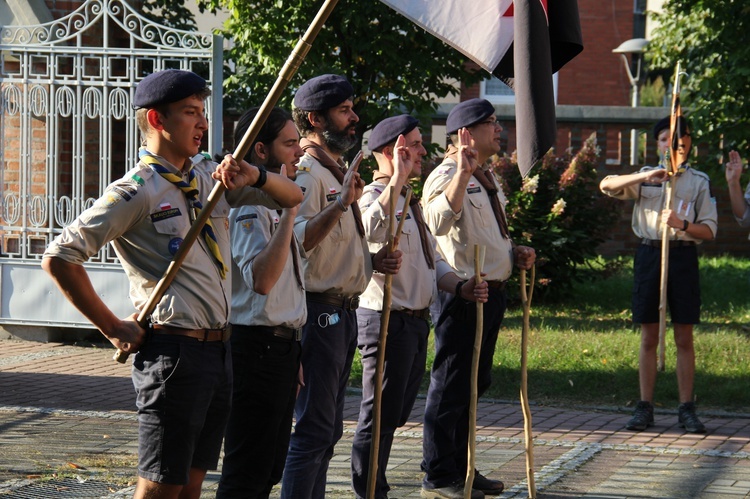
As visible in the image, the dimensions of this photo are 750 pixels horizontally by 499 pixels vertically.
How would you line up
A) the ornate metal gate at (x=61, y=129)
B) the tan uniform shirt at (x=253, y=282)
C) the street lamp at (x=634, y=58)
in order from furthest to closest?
the street lamp at (x=634, y=58) → the ornate metal gate at (x=61, y=129) → the tan uniform shirt at (x=253, y=282)

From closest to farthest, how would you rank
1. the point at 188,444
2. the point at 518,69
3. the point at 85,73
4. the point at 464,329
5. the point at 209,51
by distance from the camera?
the point at 188,444, the point at 518,69, the point at 464,329, the point at 209,51, the point at 85,73

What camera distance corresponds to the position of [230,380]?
13.9 feet

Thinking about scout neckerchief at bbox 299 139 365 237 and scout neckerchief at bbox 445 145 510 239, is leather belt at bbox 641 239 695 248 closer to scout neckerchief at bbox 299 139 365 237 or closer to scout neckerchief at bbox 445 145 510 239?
scout neckerchief at bbox 445 145 510 239

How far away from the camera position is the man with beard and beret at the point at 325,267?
502 centimetres

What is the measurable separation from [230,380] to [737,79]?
9.16m

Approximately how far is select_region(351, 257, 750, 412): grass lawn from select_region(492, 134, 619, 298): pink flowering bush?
0.51 meters

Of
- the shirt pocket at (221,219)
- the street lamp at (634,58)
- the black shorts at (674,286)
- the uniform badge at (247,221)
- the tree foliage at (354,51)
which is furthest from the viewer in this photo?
the street lamp at (634,58)

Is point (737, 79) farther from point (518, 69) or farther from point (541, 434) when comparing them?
point (518, 69)

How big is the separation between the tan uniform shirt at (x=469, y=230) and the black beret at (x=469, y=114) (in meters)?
0.24

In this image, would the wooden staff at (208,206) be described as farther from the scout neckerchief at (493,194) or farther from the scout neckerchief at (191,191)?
the scout neckerchief at (493,194)

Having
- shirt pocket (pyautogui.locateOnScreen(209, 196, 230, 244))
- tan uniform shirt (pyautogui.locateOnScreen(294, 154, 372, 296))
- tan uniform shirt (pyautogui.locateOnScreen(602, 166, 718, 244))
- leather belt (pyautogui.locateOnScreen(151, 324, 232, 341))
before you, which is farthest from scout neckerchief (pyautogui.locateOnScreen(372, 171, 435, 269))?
tan uniform shirt (pyautogui.locateOnScreen(602, 166, 718, 244))

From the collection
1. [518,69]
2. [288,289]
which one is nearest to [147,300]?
[288,289]

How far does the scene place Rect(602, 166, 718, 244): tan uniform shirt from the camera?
8.20m

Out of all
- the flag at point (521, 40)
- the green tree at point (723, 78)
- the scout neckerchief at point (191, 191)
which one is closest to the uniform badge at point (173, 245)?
the scout neckerchief at point (191, 191)
